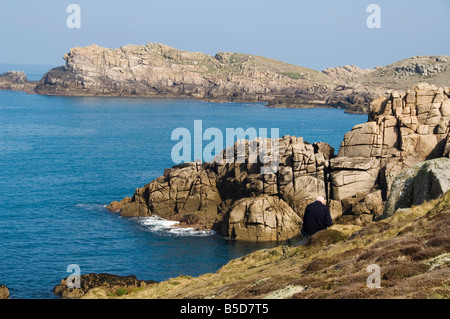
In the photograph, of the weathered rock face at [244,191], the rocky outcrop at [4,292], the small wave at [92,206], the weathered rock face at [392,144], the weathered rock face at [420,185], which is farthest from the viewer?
the small wave at [92,206]

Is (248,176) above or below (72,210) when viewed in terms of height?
above

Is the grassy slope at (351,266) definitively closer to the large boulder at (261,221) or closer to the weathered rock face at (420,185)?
the weathered rock face at (420,185)

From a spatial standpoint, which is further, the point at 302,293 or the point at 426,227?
the point at 426,227

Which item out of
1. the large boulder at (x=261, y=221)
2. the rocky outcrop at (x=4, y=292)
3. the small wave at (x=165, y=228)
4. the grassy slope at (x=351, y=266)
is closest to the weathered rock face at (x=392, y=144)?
the large boulder at (x=261, y=221)

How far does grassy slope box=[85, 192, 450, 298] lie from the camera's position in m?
15.7

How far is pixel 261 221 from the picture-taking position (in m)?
60.8

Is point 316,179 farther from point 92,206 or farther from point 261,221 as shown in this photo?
point 92,206

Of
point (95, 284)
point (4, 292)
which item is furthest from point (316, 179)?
point (4, 292)

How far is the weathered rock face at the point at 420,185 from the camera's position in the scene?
97.7ft

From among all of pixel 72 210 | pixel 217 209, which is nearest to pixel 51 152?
pixel 72 210

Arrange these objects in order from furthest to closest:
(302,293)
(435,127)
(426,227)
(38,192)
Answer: (38,192) → (435,127) → (426,227) → (302,293)
